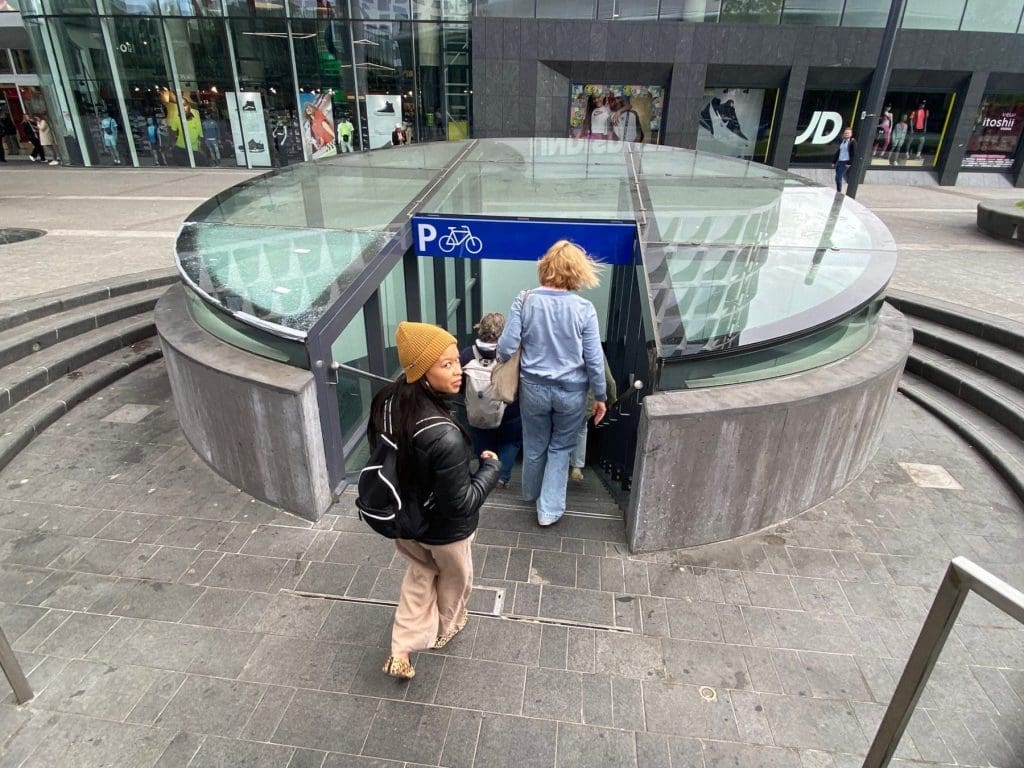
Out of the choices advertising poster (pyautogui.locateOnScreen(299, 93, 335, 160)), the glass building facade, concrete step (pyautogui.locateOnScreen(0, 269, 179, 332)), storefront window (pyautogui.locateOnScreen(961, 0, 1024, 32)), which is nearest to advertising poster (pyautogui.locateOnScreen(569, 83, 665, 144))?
the glass building facade

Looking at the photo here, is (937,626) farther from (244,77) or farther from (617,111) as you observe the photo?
(244,77)

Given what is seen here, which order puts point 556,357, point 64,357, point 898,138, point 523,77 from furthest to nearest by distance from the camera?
point 898,138, point 523,77, point 64,357, point 556,357

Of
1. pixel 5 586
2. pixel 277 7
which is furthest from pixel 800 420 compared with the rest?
pixel 277 7

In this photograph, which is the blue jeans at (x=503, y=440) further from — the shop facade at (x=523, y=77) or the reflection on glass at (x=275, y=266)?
the shop facade at (x=523, y=77)

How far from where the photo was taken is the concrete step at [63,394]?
499cm

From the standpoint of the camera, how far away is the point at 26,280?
7914 mm

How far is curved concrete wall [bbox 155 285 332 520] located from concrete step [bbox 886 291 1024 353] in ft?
23.6

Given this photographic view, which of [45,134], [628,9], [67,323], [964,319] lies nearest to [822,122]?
[628,9]

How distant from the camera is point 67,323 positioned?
6637 mm

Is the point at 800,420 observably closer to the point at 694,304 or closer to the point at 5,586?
the point at 694,304

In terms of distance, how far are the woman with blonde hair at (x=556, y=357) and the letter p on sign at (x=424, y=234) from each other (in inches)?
92.6

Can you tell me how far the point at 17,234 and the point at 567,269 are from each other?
11316 millimetres

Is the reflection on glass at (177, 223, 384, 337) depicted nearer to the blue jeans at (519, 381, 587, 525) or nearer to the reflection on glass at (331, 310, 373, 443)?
the reflection on glass at (331, 310, 373, 443)

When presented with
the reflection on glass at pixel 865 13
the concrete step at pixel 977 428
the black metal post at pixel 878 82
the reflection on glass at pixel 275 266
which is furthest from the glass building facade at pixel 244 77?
the concrete step at pixel 977 428
